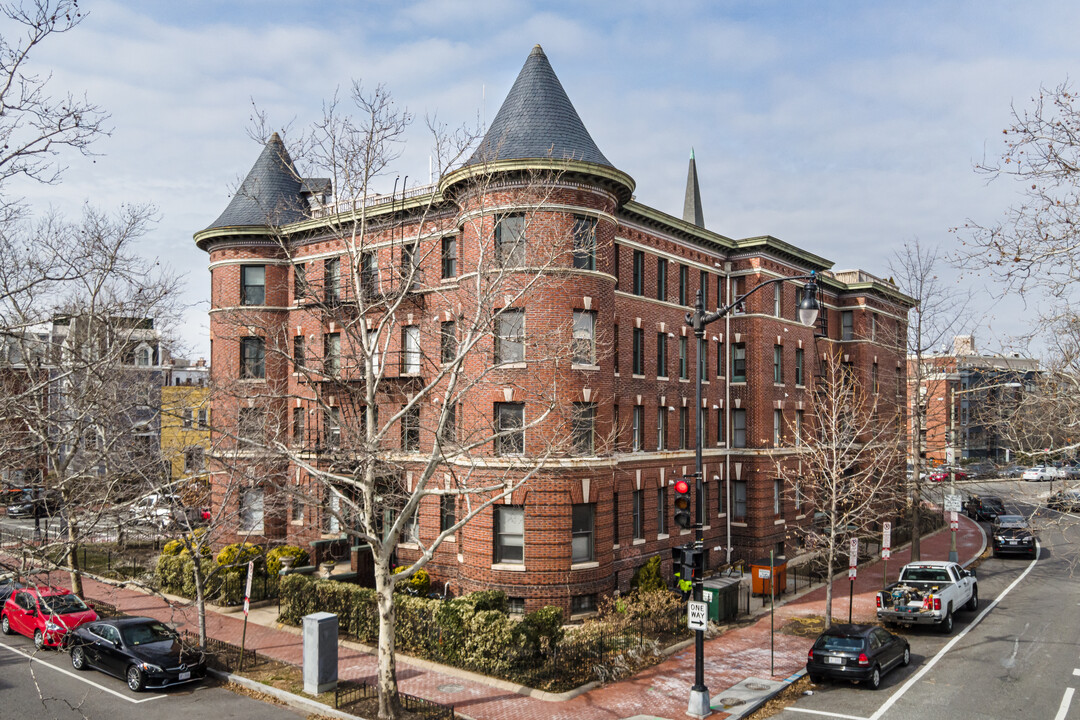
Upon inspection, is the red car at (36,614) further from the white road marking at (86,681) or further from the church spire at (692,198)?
the church spire at (692,198)

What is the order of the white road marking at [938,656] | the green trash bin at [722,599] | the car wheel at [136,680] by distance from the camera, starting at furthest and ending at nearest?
the green trash bin at [722,599], the car wheel at [136,680], the white road marking at [938,656]

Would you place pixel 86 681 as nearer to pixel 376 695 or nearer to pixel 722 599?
pixel 376 695

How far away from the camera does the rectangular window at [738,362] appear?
1391 inches

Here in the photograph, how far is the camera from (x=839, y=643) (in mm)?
18422

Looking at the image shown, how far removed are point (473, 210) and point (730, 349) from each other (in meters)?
16.1

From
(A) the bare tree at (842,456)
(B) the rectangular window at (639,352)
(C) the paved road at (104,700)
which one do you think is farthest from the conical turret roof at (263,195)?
(A) the bare tree at (842,456)

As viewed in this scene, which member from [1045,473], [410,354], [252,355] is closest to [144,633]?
[410,354]

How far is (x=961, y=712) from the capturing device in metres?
16.4

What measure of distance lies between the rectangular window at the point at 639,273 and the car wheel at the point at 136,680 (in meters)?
20.6

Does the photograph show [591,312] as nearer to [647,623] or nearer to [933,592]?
[647,623]

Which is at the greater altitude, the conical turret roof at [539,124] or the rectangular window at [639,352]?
the conical turret roof at [539,124]

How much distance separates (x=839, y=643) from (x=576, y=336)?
1171 cm

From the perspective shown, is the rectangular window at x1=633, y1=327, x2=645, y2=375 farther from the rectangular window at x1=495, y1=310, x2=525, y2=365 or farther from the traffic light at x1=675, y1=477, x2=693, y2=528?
the traffic light at x1=675, y1=477, x2=693, y2=528

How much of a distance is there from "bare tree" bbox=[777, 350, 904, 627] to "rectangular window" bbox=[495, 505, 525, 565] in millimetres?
9765
